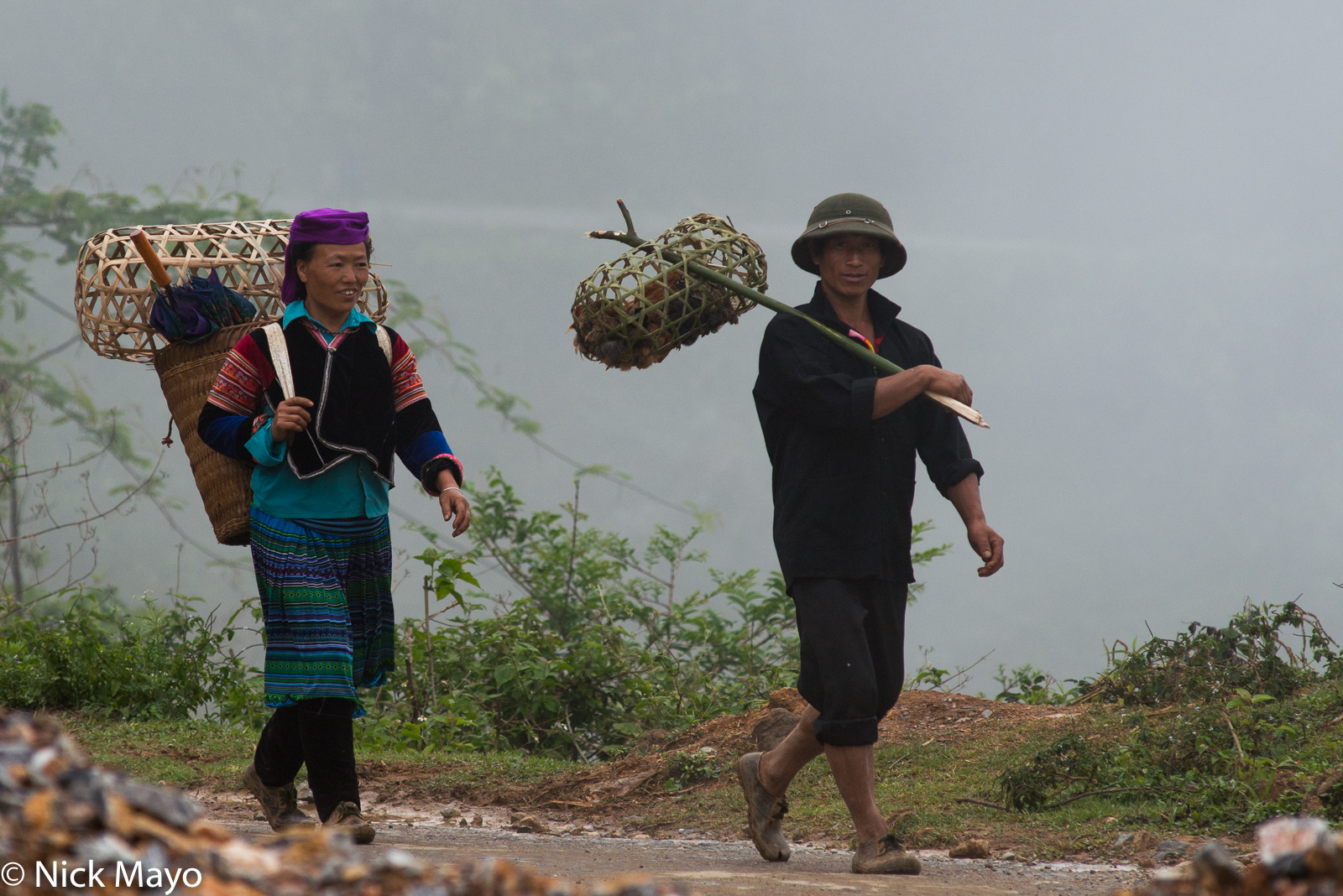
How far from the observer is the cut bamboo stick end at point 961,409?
3924 millimetres

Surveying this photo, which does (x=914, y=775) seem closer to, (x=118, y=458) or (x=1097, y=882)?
(x=1097, y=882)

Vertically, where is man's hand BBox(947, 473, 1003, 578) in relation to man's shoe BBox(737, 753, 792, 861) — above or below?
above

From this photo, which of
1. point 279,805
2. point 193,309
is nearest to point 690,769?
point 279,805

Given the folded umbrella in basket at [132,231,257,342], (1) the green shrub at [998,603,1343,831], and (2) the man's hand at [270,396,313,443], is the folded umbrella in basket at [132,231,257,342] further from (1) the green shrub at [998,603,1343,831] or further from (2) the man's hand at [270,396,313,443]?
(1) the green shrub at [998,603,1343,831]

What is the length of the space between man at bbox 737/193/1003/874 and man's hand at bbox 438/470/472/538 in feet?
3.35

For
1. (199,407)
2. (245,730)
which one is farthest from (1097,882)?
(245,730)

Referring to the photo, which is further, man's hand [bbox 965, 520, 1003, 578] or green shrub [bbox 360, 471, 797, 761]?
green shrub [bbox 360, 471, 797, 761]

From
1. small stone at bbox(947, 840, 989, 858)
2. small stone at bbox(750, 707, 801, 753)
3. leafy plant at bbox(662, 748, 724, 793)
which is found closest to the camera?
small stone at bbox(947, 840, 989, 858)

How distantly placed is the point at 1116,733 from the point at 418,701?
4.01 m

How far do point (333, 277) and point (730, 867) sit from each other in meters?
2.27

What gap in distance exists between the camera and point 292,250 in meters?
4.16

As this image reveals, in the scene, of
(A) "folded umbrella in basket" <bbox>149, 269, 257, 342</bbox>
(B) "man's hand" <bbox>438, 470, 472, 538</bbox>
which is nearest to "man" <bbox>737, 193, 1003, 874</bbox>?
(B) "man's hand" <bbox>438, 470, 472, 538</bbox>

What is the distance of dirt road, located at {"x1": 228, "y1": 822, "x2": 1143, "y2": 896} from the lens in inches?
135

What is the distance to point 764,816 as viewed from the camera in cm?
416
